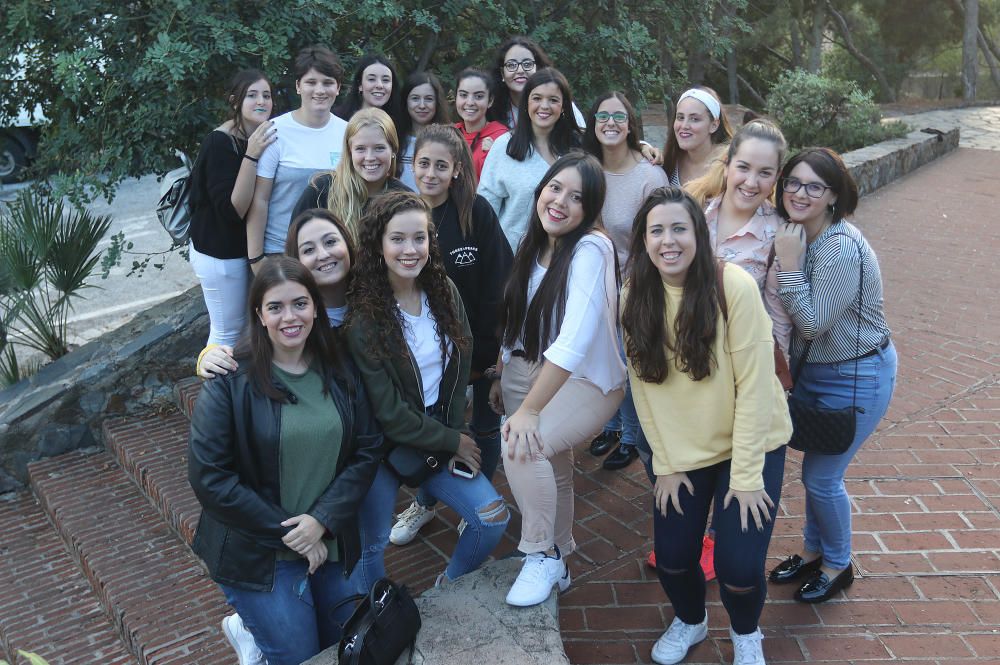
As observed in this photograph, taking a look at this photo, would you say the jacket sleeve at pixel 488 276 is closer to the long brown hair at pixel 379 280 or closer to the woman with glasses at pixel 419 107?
the long brown hair at pixel 379 280

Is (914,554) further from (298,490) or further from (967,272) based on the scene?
(967,272)

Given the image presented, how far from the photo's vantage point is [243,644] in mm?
3357

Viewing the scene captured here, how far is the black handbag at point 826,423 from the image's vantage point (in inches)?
129

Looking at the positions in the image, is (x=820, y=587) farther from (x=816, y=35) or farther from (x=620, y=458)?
(x=816, y=35)

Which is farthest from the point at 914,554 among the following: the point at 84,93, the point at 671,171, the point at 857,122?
the point at 857,122

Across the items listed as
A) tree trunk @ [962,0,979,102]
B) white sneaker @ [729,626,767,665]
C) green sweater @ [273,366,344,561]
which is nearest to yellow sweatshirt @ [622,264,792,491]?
white sneaker @ [729,626,767,665]

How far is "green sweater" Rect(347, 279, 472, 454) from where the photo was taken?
10.6 feet

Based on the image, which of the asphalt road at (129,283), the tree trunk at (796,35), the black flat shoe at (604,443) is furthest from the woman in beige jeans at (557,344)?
the tree trunk at (796,35)

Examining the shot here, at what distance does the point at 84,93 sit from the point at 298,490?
405 centimetres

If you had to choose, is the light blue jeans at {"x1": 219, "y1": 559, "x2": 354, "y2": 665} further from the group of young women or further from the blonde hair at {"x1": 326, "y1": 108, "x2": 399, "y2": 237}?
the blonde hair at {"x1": 326, "y1": 108, "x2": 399, "y2": 237}

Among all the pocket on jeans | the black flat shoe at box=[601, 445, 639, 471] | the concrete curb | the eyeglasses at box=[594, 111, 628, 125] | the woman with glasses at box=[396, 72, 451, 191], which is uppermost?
the woman with glasses at box=[396, 72, 451, 191]

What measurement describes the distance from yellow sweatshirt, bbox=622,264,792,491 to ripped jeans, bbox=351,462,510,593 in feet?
2.29

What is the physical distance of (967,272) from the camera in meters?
8.00

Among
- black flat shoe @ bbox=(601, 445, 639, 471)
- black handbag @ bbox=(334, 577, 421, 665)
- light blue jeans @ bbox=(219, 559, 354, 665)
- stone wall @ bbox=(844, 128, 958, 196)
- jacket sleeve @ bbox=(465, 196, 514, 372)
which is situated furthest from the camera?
stone wall @ bbox=(844, 128, 958, 196)
